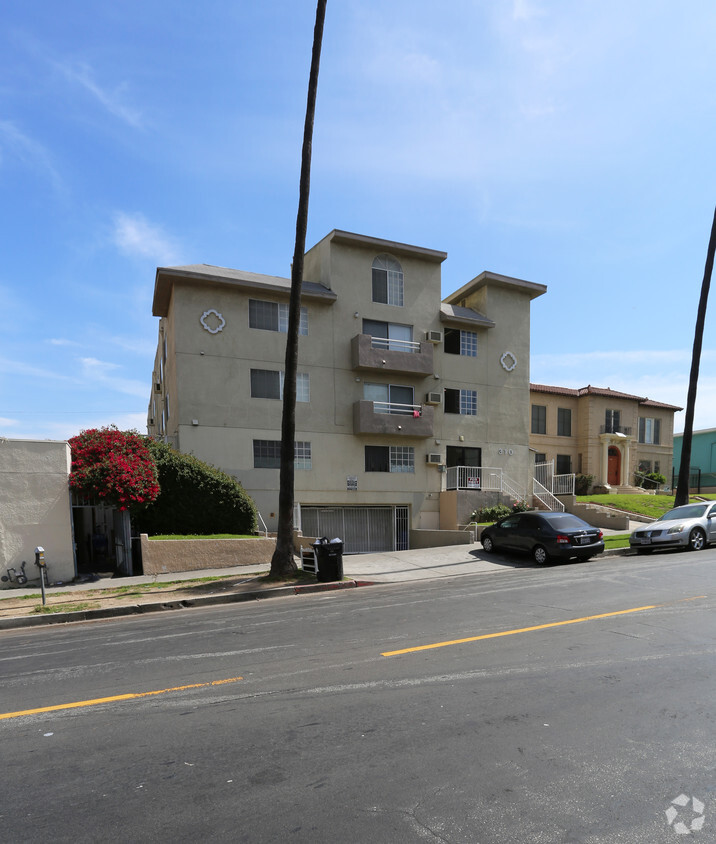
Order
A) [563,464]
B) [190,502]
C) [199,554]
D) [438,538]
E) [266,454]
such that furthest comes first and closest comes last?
[563,464], [266,454], [438,538], [190,502], [199,554]

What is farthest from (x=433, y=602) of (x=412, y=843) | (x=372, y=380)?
(x=372, y=380)

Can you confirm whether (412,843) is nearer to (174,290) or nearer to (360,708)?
(360,708)

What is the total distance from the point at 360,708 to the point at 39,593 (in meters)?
10.1

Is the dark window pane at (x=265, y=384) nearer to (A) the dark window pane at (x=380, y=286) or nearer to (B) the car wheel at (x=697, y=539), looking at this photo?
(A) the dark window pane at (x=380, y=286)

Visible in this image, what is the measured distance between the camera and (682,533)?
15.9 meters

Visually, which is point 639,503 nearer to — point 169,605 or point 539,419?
point 539,419

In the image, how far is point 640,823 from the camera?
3055 millimetres

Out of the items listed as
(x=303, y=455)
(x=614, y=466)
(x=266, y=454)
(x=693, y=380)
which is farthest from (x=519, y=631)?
(x=614, y=466)

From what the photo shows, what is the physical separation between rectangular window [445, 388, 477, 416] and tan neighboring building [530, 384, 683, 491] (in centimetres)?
892

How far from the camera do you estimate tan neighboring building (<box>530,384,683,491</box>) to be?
3384cm

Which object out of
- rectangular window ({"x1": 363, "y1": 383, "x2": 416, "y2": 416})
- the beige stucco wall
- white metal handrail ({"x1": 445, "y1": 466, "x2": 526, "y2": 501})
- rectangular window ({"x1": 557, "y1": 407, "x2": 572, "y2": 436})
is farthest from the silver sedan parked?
rectangular window ({"x1": 557, "y1": 407, "x2": 572, "y2": 436})

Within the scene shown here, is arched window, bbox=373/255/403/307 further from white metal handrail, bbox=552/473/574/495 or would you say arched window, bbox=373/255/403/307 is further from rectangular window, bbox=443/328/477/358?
white metal handrail, bbox=552/473/574/495

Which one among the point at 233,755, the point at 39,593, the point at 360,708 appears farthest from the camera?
the point at 39,593

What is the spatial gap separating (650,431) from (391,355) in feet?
77.0
